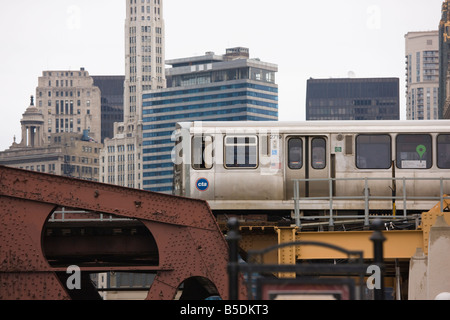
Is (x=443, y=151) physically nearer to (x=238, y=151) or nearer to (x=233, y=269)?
(x=238, y=151)

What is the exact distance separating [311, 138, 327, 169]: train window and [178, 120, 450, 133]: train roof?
1.06 ft

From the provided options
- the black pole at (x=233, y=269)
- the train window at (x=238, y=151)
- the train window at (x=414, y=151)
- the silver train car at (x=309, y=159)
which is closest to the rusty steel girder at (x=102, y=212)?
the silver train car at (x=309, y=159)

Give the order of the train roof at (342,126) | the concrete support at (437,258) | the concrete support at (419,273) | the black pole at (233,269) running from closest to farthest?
the black pole at (233,269), the concrete support at (437,258), the concrete support at (419,273), the train roof at (342,126)

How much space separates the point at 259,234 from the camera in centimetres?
A: 2495

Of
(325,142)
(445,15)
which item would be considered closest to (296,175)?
(325,142)

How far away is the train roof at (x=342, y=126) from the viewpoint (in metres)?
27.1

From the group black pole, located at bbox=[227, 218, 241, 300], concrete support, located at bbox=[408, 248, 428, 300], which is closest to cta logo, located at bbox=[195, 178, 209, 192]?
concrete support, located at bbox=[408, 248, 428, 300]

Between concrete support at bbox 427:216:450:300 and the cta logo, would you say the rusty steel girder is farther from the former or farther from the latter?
concrete support at bbox 427:216:450:300

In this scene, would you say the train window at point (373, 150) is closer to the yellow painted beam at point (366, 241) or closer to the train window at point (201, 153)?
the yellow painted beam at point (366, 241)

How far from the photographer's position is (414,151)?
89.8 ft

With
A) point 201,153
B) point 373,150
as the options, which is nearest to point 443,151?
point 373,150

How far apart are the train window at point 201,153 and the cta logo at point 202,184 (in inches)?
13.6
